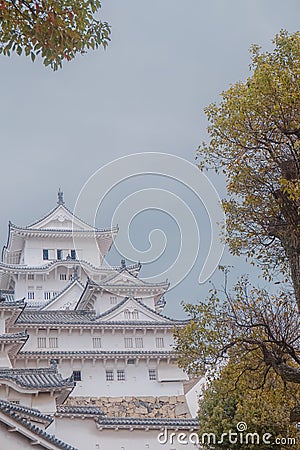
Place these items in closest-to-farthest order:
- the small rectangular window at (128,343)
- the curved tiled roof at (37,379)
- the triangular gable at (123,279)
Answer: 1. the curved tiled roof at (37,379)
2. the small rectangular window at (128,343)
3. the triangular gable at (123,279)

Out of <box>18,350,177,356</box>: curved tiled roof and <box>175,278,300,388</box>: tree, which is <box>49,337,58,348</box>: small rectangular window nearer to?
<box>18,350,177,356</box>: curved tiled roof

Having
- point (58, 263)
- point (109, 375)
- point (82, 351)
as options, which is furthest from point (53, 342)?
point (58, 263)

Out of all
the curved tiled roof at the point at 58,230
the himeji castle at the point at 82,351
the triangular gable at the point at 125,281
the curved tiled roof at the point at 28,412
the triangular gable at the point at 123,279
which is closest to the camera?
the curved tiled roof at the point at 28,412

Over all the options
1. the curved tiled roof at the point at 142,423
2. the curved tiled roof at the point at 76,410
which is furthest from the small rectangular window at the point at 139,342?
the curved tiled roof at the point at 76,410

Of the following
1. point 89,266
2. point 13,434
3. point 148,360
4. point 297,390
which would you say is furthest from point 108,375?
point 297,390

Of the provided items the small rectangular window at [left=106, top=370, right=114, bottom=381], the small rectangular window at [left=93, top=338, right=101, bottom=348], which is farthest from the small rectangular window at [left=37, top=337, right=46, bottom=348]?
the small rectangular window at [left=106, top=370, right=114, bottom=381]

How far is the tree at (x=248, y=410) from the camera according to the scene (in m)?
11.9

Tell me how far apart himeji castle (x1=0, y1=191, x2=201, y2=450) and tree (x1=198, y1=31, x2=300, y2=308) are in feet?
23.5

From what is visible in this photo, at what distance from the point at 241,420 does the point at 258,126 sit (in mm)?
10923

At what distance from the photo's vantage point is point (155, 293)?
122 feet

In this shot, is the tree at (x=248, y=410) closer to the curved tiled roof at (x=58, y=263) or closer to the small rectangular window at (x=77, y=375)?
the small rectangular window at (x=77, y=375)

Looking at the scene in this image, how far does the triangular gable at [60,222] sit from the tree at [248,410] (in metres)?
26.0

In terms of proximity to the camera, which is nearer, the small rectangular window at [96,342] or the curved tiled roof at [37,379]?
the curved tiled roof at [37,379]

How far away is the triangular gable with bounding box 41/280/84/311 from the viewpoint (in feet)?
126
